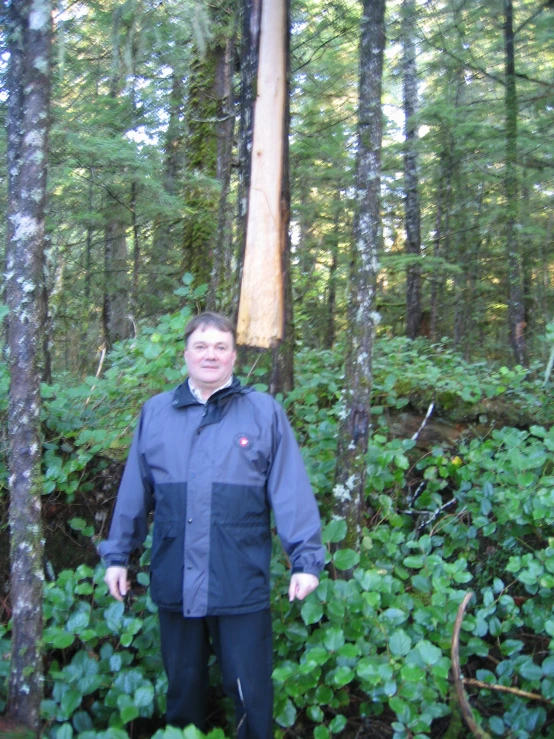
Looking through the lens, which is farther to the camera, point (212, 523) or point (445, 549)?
point (445, 549)

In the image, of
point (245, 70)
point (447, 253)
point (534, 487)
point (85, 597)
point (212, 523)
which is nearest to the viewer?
point (212, 523)

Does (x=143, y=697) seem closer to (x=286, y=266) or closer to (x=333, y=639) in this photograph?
(x=333, y=639)

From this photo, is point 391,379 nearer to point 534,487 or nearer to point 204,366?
point 534,487

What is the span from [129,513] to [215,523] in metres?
0.51

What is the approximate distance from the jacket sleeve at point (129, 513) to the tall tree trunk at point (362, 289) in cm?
144

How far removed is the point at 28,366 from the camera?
9.30ft

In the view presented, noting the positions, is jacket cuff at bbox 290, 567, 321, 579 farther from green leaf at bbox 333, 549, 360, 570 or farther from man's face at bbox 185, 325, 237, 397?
man's face at bbox 185, 325, 237, 397

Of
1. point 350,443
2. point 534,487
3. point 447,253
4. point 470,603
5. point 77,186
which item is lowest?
point 470,603

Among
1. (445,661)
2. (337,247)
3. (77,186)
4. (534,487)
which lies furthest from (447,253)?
(445,661)

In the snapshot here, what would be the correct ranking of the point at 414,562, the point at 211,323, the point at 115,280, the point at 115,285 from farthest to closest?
the point at 115,280 → the point at 115,285 → the point at 414,562 → the point at 211,323

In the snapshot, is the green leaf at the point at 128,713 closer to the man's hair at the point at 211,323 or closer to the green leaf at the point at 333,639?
the green leaf at the point at 333,639

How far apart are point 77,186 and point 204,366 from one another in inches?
345

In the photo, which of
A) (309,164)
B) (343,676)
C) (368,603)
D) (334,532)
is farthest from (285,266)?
(309,164)

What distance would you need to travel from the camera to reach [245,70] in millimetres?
4566
